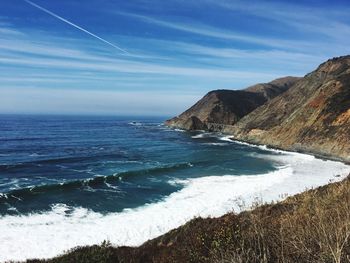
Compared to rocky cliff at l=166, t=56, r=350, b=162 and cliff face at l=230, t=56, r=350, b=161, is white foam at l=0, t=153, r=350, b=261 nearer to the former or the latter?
cliff face at l=230, t=56, r=350, b=161

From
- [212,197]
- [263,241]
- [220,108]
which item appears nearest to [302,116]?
[212,197]

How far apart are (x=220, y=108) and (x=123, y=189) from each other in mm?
95846

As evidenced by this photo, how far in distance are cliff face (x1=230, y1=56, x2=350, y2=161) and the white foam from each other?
70.1ft

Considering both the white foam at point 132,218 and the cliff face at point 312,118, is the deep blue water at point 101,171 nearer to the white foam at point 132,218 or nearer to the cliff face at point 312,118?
the white foam at point 132,218

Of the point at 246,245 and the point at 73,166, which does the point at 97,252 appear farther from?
the point at 73,166

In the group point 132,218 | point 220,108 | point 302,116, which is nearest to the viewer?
point 132,218

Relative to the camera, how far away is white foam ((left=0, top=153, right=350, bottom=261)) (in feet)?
70.5

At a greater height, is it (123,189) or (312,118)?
(312,118)

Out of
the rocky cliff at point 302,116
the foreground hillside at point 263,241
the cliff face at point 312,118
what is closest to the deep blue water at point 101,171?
the cliff face at point 312,118

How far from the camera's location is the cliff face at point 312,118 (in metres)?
60.9

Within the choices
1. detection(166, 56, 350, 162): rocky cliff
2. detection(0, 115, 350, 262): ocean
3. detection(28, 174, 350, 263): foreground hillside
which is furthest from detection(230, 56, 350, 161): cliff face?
detection(28, 174, 350, 263): foreground hillside

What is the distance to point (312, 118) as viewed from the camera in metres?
70.6

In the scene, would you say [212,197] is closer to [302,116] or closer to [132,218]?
[132,218]

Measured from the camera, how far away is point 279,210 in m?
17.1
